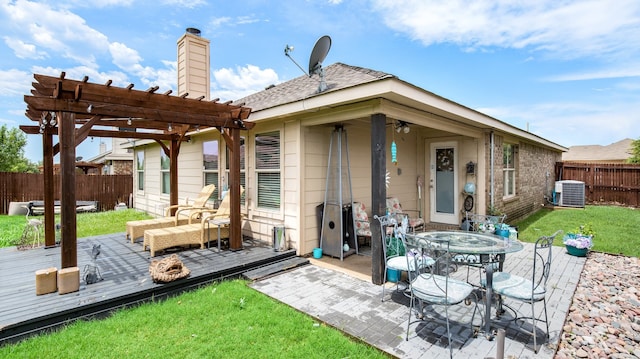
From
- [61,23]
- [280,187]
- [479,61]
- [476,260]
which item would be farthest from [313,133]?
[479,61]

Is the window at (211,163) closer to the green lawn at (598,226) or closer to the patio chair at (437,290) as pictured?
the patio chair at (437,290)

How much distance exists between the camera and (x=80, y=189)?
13031 millimetres

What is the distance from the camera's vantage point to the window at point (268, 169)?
5.67m

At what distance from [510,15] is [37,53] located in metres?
17.6

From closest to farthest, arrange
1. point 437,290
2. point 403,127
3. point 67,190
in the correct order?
point 437,290
point 67,190
point 403,127

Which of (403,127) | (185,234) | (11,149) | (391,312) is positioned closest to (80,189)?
(185,234)

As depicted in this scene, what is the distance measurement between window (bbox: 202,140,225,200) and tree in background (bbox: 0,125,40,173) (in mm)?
19728

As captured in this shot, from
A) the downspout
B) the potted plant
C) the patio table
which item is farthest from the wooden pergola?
the potted plant

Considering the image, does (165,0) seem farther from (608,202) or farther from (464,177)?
(608,202)

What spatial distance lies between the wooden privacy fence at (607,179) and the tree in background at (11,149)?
31.3 metres

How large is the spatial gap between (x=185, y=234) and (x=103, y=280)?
149 centimetres

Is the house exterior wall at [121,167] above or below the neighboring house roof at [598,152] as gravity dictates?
below

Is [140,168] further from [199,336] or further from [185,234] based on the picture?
[199,336]

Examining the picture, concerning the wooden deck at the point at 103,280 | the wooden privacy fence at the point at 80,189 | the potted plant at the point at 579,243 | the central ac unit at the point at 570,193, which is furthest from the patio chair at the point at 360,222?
the wooden privacy fence at the point at 80,189
